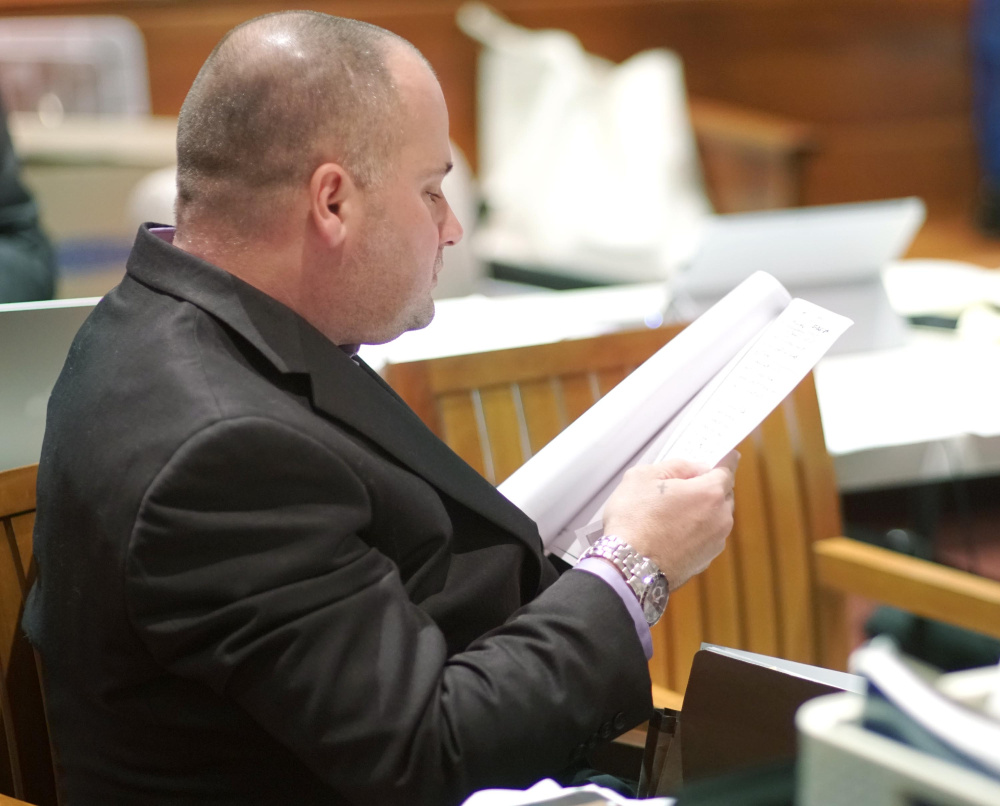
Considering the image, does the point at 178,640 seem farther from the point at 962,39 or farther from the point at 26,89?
the point at 962,39

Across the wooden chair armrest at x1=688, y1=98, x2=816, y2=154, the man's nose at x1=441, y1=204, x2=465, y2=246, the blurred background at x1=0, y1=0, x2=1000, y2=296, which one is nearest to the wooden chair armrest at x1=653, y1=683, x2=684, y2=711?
the man's nose at x1=441, y1=204, x2=465, y2=246

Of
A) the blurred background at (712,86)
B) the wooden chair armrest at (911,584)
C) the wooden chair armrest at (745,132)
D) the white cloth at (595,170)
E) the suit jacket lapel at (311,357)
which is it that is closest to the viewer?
the suit jacket lapel at (311,357)

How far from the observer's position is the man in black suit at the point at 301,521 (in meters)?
0.74

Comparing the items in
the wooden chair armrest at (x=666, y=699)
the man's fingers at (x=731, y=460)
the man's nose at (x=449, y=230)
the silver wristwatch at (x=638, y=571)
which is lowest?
the wooden chair armrest at (x=666, y=699)

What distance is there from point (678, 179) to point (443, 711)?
10.3 ft

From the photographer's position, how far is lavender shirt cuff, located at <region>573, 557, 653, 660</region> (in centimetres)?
86

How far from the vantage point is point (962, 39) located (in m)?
4.84

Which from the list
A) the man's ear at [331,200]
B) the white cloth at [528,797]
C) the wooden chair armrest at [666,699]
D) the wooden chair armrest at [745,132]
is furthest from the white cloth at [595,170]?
the white cloth at [528,797]

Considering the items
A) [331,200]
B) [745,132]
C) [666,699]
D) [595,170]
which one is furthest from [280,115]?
[745,132]

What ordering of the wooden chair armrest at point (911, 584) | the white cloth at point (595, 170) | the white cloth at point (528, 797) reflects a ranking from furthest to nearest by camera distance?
the white cloth at point (595, 170), the wooden chair armrest at point (911, 584), the white cloth at point (528, 797)

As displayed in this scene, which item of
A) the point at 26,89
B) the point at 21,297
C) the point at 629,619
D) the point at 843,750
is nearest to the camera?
the point at 843,750

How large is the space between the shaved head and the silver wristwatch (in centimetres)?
33

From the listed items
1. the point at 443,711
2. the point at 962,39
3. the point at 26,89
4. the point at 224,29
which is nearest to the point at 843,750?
the point at 443,711

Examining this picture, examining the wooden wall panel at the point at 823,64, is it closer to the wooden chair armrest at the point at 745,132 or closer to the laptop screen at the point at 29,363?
the wooden chair armrest at the point at 745,132
